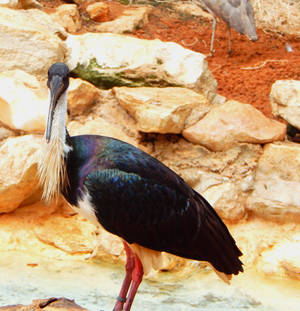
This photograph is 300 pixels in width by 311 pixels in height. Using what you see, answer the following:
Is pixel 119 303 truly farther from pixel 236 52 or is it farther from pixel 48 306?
pixel 236 52

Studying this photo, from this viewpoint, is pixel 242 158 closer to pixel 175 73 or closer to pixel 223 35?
pixel 175 73

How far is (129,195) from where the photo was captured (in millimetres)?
3518

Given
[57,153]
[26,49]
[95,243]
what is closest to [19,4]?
[26,49]

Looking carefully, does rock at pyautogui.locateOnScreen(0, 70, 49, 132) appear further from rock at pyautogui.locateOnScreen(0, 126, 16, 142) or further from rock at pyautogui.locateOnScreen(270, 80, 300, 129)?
rock at pyautogui.locateOnScreen(270, 80, 300, 129)

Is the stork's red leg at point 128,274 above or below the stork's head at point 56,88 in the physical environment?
below

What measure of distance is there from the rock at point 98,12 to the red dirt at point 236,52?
0.17 metres

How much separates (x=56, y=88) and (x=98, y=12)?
219 inches

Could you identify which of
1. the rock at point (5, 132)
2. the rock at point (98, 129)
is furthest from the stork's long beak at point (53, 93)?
the rock at point (5, 132)

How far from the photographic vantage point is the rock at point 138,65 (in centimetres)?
591

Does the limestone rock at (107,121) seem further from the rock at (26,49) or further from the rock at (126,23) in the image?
the rock at (126,23)

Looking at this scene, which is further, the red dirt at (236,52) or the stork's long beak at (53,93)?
the red dirt at (236,52)

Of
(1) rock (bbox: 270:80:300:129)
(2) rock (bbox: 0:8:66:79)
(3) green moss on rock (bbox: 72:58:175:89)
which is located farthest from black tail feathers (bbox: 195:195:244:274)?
(2) rock (bbox: 0:8:66:79)

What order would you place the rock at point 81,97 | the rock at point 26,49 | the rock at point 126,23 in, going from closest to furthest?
the rock at point 81,97, the rock at point 26,49, the rock at point 126,23

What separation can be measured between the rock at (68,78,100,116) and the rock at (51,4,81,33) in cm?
286
